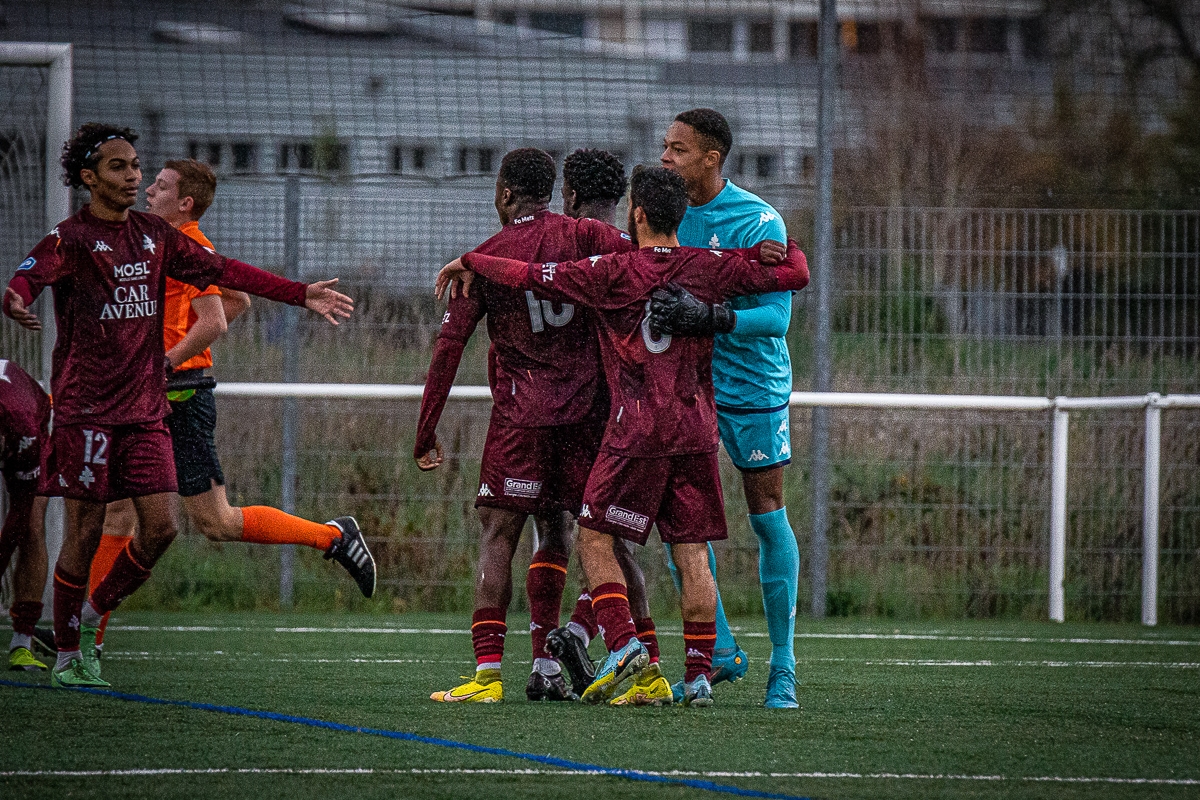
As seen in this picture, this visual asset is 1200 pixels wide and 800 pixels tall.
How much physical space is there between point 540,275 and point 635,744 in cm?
151

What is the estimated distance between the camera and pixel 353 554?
6.89m

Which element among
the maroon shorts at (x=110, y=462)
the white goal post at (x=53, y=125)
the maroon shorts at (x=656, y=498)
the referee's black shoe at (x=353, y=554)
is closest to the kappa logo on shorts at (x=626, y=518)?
the maroon shorts at (x=656, y=498)

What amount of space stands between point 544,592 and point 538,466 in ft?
1.56

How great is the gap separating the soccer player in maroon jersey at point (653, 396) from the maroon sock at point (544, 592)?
460 mm

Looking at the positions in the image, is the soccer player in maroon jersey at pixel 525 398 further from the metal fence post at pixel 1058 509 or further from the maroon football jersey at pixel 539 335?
the metal fence post at pixel 1058 509

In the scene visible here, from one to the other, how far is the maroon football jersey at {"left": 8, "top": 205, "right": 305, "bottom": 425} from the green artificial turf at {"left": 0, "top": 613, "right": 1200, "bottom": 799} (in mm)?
989

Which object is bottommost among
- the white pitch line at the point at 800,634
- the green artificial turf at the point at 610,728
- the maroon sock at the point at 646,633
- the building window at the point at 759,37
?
the white pitch line at the point at 800,634

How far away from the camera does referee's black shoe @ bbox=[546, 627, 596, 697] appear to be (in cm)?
522

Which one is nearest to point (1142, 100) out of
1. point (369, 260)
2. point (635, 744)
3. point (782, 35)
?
point (782, 35)

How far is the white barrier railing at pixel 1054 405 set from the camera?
28.8 ft

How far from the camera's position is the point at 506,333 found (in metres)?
5.32

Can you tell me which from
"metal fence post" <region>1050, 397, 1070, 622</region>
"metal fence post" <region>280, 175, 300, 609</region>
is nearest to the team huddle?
"metal fence post" <region>280, 175, 300, 609</region>

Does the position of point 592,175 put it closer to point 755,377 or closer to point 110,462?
point 755,377

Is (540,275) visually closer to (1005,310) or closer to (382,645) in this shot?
(382,645)
